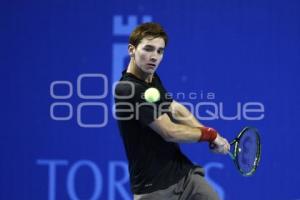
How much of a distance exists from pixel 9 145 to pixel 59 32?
0.81m

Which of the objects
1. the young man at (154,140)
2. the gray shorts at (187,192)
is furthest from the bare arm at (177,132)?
the gray shorts at (187,192)

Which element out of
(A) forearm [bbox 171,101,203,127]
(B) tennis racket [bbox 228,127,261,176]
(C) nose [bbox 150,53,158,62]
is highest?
(C) nose [bbox 150,53,158,62]

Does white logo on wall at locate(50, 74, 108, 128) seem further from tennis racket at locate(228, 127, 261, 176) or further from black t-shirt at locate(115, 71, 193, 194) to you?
black t-shirt at locate(115, 71, 193, 194)

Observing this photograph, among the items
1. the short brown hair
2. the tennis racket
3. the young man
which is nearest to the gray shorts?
the young man

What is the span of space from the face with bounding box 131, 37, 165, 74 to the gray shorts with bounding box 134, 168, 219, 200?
513 mm

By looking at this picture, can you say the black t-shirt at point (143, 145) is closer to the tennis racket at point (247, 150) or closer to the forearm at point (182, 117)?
the forearm at point (182, 117)

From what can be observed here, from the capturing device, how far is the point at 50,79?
4512 millimetres

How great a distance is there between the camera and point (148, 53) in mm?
3119

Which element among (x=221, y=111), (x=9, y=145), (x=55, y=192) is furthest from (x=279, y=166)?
(x=9, y=145)

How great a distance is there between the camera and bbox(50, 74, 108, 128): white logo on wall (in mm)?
4473

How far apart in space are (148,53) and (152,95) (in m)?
0.22

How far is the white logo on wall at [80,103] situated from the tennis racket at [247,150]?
4.22ft

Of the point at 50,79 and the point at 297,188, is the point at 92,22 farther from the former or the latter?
the point at 297,188

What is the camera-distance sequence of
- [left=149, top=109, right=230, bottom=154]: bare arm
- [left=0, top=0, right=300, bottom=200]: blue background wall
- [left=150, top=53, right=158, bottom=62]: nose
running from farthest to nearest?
[left=0, top=0, right=300, bottom=200]: blue background wall < [left=150, top=53, right=158, bottom=62]: nose < [left=149, top=109, right=230, bottom=154]: bare arm
